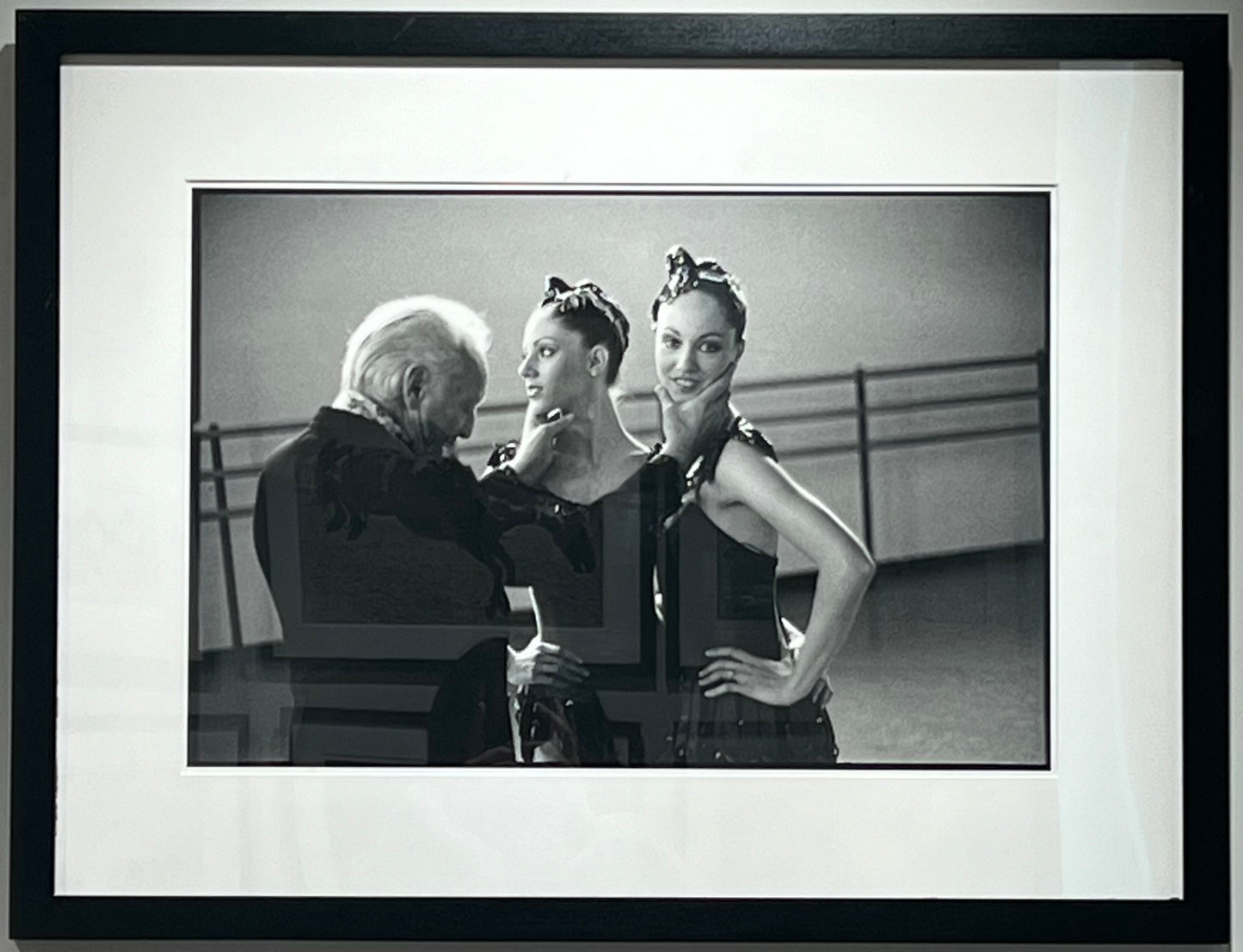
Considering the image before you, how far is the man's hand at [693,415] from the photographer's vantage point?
918 millimetres

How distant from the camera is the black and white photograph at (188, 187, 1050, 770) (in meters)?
0.91

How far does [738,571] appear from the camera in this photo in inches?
36.1

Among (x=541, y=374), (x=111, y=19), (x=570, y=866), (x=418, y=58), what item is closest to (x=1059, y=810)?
(x=570, y=866)

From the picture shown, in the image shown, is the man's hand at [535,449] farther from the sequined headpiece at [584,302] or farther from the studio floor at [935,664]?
the studio floor at [935,664]

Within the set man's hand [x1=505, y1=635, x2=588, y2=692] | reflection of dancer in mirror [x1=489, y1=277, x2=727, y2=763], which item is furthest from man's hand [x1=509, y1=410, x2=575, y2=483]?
man's hand [x1=505, y1=635, x2=588, y2=692]

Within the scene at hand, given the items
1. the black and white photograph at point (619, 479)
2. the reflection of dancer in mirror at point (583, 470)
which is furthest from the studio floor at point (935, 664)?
the reflection of dancer in mirror at point (583, 470)

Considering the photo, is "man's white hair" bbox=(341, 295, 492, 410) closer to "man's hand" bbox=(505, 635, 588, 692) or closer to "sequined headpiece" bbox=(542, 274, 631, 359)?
"sequined headpiece" bbox=(542, 274, 631, 359)

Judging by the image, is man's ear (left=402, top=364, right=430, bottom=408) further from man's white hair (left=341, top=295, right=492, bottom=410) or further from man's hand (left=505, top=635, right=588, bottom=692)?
man's hand (left=505, top=635, right=588, bottom=692)

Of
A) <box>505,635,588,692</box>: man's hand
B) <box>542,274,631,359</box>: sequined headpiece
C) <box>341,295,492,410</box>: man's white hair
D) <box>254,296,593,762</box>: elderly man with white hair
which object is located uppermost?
<box>542,274,631,359</box>: sequined headpiece

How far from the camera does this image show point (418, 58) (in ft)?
3.03

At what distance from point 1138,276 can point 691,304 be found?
0.28 metres

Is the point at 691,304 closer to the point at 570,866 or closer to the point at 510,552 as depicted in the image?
the point at 510,552

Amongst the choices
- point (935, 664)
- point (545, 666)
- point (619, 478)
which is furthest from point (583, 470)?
point (935, 664)

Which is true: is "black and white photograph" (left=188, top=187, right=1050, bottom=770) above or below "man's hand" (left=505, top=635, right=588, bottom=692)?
above
